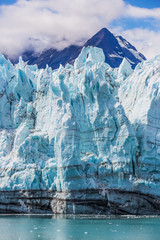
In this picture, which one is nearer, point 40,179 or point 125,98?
point 40,179

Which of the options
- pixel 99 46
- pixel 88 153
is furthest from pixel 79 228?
pixel 99 46

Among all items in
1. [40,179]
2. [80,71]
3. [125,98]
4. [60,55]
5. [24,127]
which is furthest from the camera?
[60,55]

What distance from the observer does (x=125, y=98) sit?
91.6ft

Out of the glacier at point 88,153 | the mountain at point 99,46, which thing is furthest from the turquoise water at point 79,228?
the mountain at point 99,46

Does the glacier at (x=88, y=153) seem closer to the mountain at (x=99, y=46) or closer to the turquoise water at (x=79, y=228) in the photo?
the turquoise water at (x=79, y=228)

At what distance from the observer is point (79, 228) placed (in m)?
18.2

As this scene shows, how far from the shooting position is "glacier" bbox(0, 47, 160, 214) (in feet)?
75.6

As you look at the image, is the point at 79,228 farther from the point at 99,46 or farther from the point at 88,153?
the point at 99,46

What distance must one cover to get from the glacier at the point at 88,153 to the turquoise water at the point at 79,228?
5.47ft

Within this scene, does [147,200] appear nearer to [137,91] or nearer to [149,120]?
[149,120]

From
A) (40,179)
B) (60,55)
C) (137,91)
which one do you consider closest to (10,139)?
(40,179)

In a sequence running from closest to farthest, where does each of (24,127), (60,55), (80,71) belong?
(24,127)
(80,71)
(60,55)

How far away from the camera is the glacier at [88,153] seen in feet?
75.6

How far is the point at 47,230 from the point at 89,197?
546 centimetres
